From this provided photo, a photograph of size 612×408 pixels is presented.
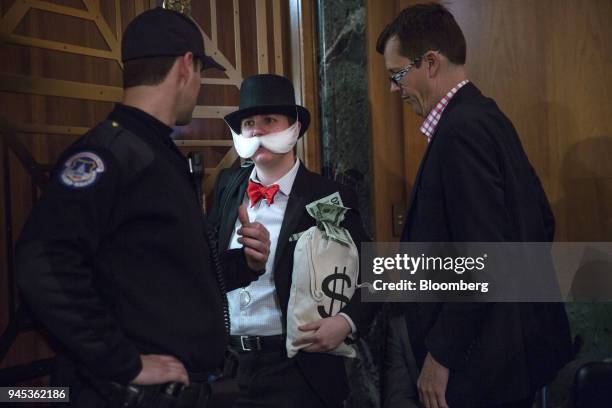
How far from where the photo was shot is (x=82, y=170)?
1.49 m

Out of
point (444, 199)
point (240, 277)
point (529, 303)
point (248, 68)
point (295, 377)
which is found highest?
point (248, 68)

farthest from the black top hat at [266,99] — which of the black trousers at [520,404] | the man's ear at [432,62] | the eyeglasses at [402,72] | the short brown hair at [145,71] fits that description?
the black trousers at [520,404]

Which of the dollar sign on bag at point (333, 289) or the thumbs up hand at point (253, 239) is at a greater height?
the thumbs up hand at point (253, 239)

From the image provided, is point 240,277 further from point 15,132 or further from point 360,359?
point 360,359

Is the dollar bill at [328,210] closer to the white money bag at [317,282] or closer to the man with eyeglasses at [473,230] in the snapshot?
the white money bag at [317,282]

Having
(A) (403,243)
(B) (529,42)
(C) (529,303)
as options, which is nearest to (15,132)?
(A) (403,243)

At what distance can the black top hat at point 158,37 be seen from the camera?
172cm

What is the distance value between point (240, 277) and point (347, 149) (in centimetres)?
135

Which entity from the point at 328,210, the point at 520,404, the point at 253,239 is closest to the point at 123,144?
the point at 253,239

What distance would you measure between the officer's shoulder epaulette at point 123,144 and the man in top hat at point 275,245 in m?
0.73

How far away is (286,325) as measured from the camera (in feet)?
7.87

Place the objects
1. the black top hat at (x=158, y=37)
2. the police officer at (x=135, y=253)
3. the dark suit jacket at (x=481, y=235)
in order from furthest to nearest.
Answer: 1. the dark suit jacket at (x=481, y=235)
2. the black top hat at (x=158, y=37)
3. the police officer at (x=135, y=253)

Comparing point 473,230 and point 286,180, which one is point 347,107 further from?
point 473,230

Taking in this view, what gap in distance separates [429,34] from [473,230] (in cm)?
79
